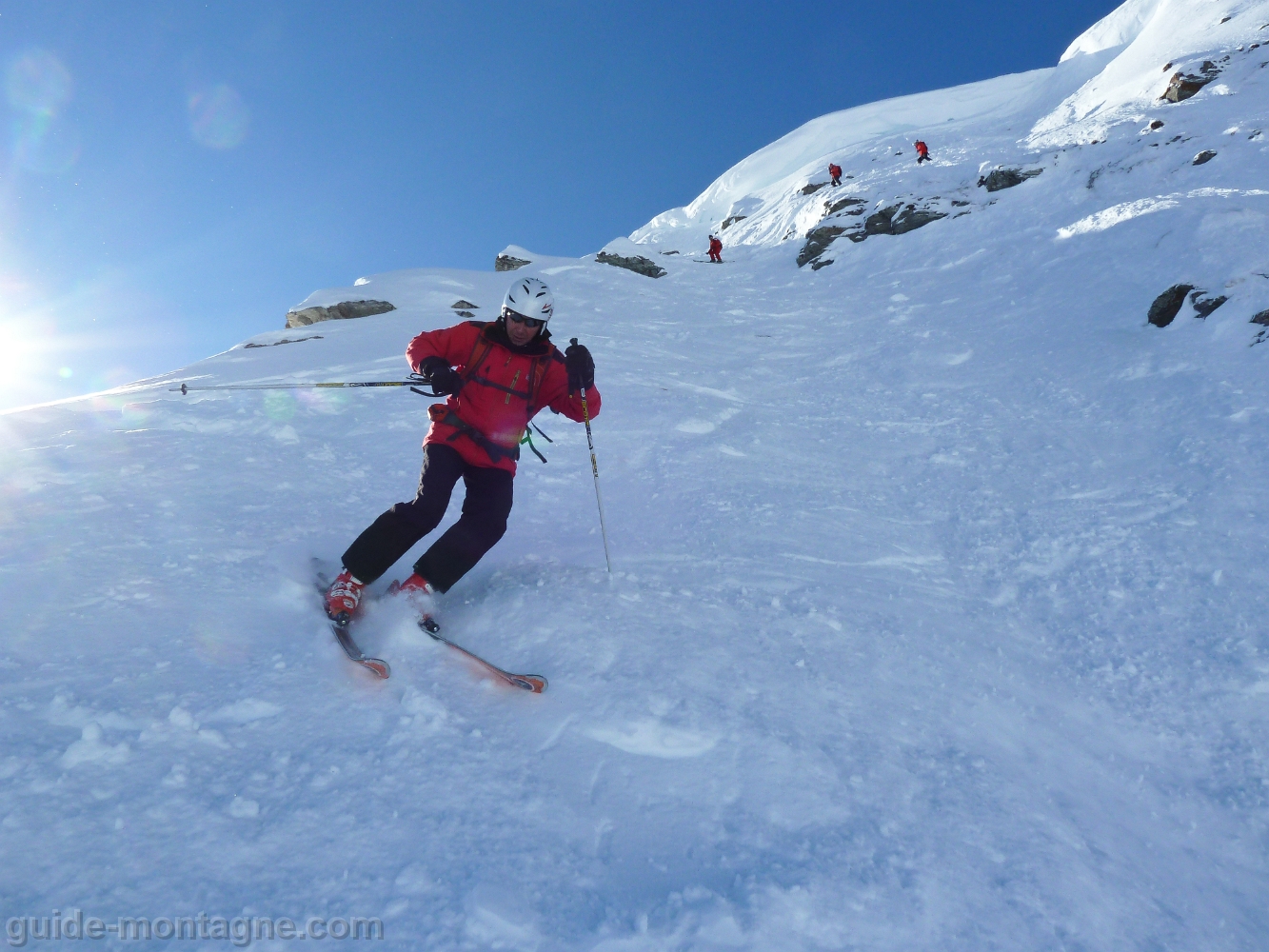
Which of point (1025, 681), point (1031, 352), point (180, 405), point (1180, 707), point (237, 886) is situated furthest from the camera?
point (1031, 352)

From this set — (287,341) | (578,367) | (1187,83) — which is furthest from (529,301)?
(1187,83)

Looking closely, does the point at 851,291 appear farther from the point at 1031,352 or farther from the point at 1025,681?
the point at 1025,681

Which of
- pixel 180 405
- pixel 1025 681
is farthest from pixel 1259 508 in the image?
pixel 180 405

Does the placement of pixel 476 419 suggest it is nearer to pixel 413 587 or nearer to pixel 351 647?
pixel 413 587

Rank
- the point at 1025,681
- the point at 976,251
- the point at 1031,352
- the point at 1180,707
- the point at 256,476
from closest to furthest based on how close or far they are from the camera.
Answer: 1. the point at 1180,707
2. the point at 1025,681
3. the point at 256,476
4. the point at 1031,352
5. the point at 976,251

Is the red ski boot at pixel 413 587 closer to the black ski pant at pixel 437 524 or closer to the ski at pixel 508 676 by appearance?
the black ski pant at pixel 437 524

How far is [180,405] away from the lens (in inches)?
271

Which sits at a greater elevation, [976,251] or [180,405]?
[976,251]

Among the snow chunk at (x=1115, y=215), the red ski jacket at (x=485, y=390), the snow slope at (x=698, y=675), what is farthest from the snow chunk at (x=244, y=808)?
the snow chunk at (x=1115, y=215)

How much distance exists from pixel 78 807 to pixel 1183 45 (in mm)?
34114

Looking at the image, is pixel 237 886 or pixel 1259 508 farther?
pixel 1259 508

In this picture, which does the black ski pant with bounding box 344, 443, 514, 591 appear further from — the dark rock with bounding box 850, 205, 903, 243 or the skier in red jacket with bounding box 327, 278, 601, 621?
the dark rock with bounding box 850, 205, 903, 243

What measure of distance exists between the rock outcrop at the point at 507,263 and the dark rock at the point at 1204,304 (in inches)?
808

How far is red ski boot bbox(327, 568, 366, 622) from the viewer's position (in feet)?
11.1
